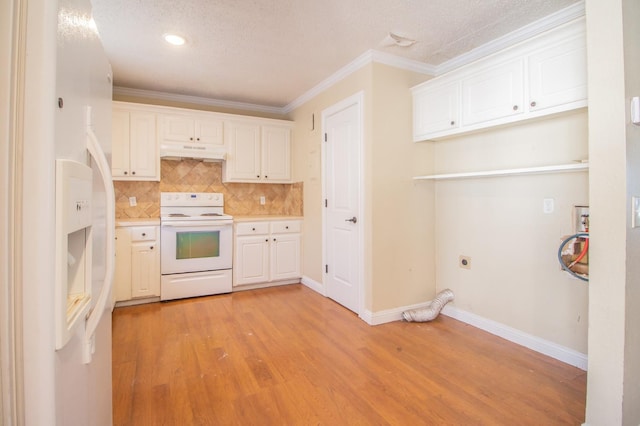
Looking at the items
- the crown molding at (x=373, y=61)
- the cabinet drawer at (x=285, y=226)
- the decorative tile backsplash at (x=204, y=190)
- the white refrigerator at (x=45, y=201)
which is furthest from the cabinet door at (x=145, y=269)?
the white refrigerator at (x=45, y=201)

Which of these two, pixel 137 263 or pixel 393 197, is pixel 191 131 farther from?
pixel 393 197

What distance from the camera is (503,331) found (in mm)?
2660

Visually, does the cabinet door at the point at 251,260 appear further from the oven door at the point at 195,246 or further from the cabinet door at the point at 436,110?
the cabinet door at the point at 436,110

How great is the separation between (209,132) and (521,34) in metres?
3.30

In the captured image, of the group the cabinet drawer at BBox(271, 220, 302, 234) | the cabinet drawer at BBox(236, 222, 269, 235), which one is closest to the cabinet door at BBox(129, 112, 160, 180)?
the cabinet drawer at BBox(236, 222, 269, 235)

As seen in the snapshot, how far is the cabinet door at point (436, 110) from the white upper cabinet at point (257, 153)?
6.34 ft

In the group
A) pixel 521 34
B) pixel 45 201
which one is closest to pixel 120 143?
pixel 45 201

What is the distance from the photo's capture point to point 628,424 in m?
1.41

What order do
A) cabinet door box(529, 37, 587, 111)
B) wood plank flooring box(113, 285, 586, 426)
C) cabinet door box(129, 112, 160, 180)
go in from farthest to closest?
cabinet door box(129, 112, 160, 180)
cabinet door box(529, 37, 587, 111)
wood plank flooring box(113, 285, 586, 426)

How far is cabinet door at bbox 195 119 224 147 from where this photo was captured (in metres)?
3.95

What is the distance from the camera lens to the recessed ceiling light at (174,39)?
2.61 metres

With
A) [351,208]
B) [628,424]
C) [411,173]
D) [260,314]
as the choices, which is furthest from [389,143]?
[628,424]

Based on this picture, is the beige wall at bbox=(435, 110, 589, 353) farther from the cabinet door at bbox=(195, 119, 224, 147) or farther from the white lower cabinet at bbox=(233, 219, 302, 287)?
the cabinet door at bbox=(195, 119, 224, 147)

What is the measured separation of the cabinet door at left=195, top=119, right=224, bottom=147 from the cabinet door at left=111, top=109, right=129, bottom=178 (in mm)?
749
